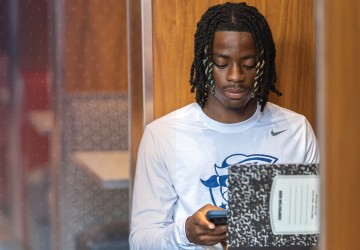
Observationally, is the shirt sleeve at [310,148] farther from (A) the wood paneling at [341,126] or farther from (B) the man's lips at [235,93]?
(A) the wood paneling at [341,126]

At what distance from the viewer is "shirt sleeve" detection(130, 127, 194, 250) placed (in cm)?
193

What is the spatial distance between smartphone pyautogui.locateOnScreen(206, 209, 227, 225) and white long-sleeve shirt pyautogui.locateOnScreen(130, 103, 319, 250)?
24cm

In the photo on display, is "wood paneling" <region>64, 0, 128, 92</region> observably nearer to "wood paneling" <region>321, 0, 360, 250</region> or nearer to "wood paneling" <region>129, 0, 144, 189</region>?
"wood paneling" <region>129, 0, 144, 189</region>

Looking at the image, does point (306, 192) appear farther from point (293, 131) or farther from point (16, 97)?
point (16, 97)

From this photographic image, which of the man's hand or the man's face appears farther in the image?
the man's face

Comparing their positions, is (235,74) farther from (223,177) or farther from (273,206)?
(273,206)

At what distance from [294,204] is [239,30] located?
68cm

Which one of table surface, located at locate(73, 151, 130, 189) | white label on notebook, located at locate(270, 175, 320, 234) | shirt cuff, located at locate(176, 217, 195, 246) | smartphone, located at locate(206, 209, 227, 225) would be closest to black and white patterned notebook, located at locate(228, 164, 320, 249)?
white label on notebook, located at locate(270, 175, 320, 234)

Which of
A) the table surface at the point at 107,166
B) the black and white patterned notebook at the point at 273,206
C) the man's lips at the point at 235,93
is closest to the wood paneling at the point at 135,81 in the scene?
the table surface at the point at 107,166

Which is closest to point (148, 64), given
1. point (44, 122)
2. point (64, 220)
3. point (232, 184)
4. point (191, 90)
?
point (191, 90)

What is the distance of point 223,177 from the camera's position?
1.95m

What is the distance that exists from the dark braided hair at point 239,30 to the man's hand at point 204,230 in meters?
0.41

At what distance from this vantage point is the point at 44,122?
2.01 meters

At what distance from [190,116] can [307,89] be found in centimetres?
41
